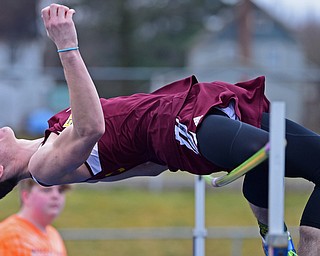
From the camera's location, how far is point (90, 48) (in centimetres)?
2509

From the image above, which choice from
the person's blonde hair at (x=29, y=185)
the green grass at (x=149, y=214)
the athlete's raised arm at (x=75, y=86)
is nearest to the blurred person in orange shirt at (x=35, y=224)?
→ the person's blonde hair at (x=29, y=185)

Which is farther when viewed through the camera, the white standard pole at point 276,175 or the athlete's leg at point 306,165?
the athlete's leg at point 306,165

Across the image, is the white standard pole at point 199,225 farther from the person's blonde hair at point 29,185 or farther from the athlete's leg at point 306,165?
the person's blonde hair at point 29,185

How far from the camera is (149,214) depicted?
1217 centimetres

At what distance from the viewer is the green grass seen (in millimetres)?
10031

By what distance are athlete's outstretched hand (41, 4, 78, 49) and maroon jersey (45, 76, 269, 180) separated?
419 mm

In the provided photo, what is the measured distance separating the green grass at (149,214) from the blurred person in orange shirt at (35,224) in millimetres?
4175

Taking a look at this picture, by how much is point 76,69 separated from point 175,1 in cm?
2368

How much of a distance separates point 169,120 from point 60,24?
0.55 metres

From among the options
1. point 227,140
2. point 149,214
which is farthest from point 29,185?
point 149,214

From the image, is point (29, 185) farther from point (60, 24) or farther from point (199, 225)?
point (60, 24)

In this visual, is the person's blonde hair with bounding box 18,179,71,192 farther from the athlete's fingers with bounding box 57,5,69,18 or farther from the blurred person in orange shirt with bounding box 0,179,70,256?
the athlete's fingers with bounding box 57,5,69,18

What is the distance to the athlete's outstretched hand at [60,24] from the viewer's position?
3086mm

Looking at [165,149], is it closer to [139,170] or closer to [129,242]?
[139,170]
